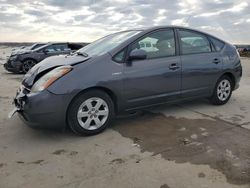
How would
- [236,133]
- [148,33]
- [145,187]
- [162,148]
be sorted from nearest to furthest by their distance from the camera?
[145,187] → [162,148] → [236,133] → [148,33]

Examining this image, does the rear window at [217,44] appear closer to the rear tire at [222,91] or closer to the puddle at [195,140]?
the rear tire at [222,91]

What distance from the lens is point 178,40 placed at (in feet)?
18.8

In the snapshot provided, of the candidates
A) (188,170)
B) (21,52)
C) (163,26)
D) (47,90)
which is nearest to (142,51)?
(163,26)

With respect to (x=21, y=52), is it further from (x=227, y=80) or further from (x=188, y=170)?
(x=188, y=170)

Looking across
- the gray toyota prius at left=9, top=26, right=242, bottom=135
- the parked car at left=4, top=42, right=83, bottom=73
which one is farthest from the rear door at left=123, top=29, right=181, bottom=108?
the parked car at left=4, top=42, right=83, bottom=73

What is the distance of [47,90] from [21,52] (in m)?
10.9

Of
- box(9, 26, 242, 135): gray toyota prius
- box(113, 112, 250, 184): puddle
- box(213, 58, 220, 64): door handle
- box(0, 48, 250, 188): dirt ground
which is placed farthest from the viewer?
box(213, 58, 220, 64): door handle

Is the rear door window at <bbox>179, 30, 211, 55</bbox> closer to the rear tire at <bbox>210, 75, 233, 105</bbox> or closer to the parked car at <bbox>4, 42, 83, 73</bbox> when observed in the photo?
the rear tire at <bbox>210, 75, 233, 105</bbox>

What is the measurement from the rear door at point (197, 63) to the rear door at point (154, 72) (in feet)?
0.57

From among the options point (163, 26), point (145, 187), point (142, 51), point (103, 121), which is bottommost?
point (145, 187)

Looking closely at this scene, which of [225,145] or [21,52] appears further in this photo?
[21,52]

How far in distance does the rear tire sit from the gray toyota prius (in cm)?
2

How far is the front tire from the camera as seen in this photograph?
4660 mm

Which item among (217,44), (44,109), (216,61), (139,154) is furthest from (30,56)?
(139,154)
